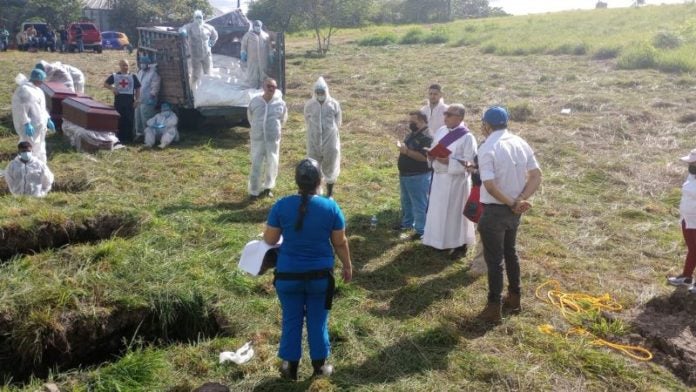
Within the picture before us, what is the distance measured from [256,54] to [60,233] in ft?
17.8

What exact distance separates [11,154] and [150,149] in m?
2.07

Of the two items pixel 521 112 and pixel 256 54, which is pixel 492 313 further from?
pixel 521 112

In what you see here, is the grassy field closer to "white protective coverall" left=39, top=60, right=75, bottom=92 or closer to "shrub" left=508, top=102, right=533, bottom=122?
"shrub" left=508, top=102, right=533, bottom=122

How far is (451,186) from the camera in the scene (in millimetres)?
5754

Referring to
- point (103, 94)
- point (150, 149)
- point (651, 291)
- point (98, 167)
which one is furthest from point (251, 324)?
point (103, 94)

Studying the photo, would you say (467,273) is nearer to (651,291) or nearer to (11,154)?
(651,291)

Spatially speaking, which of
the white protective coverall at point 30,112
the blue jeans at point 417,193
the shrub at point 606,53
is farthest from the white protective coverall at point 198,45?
the shrub at point 606,53

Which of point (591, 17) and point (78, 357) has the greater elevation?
point (591, 17)

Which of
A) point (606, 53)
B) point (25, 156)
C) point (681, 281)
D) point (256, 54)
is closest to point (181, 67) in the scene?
point (256, 54)

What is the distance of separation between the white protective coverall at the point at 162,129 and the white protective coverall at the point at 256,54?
1555mm

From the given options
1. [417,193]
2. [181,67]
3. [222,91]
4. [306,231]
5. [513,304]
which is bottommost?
[513,304]

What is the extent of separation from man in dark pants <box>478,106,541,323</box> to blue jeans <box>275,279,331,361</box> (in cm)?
146

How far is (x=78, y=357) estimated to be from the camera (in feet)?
15.2

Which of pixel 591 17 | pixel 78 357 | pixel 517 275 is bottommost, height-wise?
pixel 78 357
